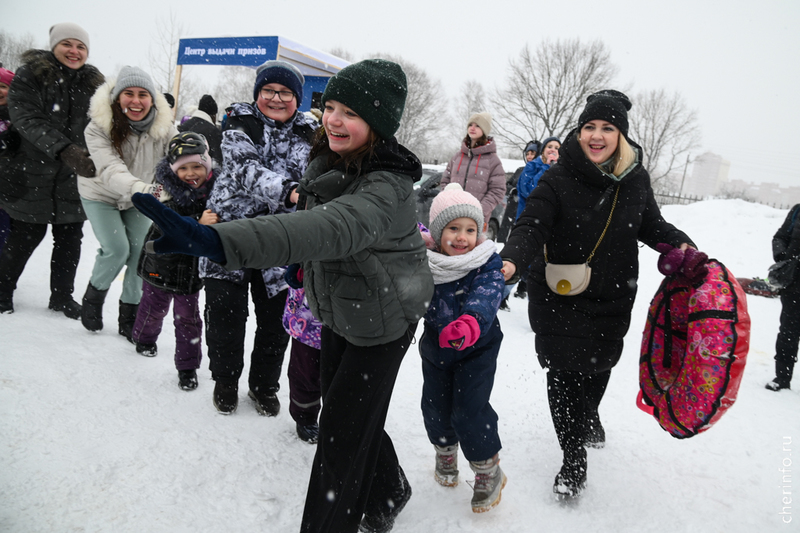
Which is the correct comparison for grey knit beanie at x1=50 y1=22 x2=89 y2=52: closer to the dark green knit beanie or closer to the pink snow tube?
the dark green knit beanie

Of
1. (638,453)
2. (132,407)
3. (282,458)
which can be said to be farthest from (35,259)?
(638,453)

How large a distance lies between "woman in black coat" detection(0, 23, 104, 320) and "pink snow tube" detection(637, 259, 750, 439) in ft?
13.3

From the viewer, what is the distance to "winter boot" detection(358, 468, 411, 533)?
7.20 ft

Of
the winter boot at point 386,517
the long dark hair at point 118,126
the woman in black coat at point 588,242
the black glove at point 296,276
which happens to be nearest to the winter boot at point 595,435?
the woman in black coat at point 588,242

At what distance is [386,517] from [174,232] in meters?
1.77

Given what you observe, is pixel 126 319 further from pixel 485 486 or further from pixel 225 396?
pixel 485 486

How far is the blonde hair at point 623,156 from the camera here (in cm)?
263

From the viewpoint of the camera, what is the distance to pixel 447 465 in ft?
8.61

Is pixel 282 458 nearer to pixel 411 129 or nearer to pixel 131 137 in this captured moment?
pixel 131 137

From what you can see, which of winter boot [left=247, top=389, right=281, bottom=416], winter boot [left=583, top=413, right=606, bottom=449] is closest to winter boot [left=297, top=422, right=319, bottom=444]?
winter boot [left=247, top=389, right=281, bottom=416]

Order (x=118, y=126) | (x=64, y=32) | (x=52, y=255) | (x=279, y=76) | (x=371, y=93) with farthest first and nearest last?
(x=52, y=255)
(x=64, y=32)
(x=118, y=126)
(x=279, y=76)
(x=371, y=93)

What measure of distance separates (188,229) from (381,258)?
2.54 ft

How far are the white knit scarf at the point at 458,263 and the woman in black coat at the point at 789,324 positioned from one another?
13.0 ft

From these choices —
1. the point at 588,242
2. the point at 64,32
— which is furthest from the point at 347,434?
the point at 64,32
